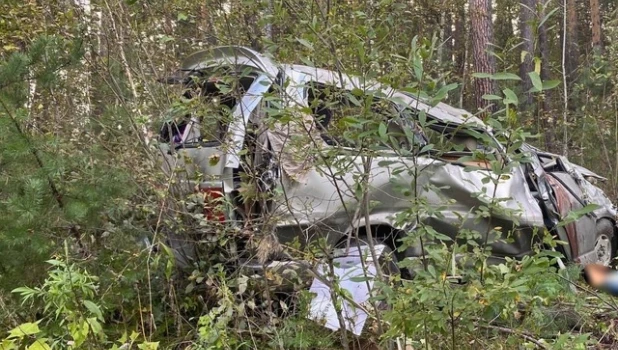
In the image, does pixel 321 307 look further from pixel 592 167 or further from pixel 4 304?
pixel 592 167

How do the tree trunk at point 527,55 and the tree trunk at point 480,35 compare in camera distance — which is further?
→ the tree trunk at point 480,35

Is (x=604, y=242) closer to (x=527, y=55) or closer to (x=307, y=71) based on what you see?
(x=527, y=55)

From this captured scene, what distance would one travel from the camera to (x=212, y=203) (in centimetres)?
368

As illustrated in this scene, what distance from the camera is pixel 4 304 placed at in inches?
130

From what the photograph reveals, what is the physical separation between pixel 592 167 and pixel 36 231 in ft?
30.3

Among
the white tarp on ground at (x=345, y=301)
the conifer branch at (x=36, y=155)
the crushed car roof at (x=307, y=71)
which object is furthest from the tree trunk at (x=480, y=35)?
the conifer branch at (x=36, y=155)

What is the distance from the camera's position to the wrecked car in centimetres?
236

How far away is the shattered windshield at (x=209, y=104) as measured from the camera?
3191 mm

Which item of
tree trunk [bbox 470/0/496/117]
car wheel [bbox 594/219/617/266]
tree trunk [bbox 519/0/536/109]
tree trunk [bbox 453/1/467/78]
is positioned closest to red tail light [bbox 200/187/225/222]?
tree trunk [bbox 519/0/536/109]

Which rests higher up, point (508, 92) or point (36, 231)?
point (508, 92)

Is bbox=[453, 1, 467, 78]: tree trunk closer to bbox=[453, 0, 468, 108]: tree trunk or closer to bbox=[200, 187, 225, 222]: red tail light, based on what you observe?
bbox=[453, 0, 468, 108]: tree trunk

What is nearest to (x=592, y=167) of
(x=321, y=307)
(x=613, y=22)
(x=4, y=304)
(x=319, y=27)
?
(x=613, y=22)

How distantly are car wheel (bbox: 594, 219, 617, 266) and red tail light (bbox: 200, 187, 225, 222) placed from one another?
390 cm

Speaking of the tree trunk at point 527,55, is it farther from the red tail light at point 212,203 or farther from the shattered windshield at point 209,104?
the red tail light at point 212,203
